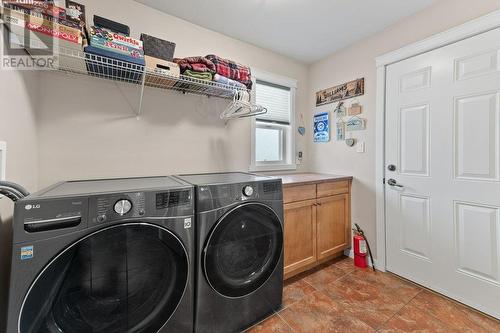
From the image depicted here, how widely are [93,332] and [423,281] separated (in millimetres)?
2401

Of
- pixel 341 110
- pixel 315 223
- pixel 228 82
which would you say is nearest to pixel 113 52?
pixel 228 82

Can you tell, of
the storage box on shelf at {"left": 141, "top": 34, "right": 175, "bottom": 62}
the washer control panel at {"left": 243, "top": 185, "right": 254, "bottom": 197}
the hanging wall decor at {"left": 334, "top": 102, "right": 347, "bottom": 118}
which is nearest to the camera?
the washer control panel at {"left": 243, "top": 185, "right": 254, "bottom": 197}

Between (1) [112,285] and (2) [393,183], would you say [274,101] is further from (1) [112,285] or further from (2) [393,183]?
(1) [112,285]

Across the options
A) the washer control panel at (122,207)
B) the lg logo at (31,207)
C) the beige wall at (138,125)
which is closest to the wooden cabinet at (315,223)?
the beige wall at (138,125)

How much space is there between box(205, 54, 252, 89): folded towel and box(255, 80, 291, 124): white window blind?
544 mm

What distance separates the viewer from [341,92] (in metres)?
2.43

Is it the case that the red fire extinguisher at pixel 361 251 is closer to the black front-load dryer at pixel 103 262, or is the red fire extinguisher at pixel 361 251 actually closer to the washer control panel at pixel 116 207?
the black front-load dryer at pixel 103 262

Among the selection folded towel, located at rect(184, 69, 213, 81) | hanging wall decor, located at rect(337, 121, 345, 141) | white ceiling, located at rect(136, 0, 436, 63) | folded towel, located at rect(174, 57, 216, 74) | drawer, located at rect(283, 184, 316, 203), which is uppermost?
white ceiling, located at rect(136, 0, 436, 63)

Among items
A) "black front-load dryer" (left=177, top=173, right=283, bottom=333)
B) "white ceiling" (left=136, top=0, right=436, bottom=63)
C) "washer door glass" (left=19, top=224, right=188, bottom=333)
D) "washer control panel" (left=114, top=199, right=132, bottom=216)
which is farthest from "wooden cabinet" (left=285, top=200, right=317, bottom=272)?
"white ceiling" (left=136, top=0, right=436, bottom=63)

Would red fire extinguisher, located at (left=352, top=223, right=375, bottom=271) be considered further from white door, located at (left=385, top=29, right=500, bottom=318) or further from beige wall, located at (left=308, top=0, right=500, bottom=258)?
white door, located at (left=385, top=29, right=500, bottom=318)

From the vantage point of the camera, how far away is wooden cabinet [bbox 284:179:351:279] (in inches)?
73.5

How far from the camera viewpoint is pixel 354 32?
210 centimetres

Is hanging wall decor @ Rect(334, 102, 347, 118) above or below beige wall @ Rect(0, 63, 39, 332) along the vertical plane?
above

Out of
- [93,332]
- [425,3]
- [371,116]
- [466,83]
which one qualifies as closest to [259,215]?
[93,332]
